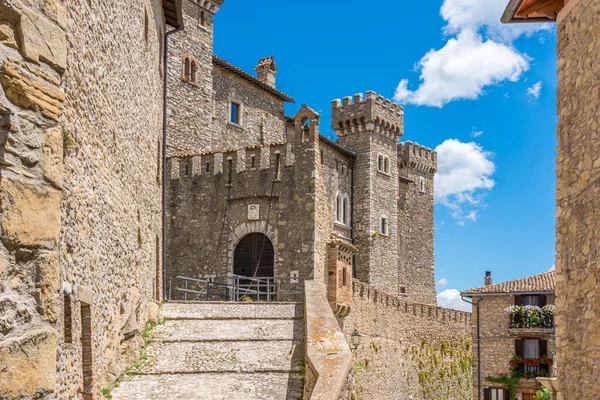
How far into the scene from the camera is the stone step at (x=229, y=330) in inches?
567

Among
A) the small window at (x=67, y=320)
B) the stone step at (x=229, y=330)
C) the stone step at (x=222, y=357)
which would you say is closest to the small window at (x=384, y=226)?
the stone step at (x=229, y=330)

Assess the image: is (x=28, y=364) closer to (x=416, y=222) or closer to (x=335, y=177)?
(x=335, y=177)

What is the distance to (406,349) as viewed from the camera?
31.6 meters

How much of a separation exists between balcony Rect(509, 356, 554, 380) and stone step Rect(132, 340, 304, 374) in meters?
18.5

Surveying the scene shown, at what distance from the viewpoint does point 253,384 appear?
1205cm

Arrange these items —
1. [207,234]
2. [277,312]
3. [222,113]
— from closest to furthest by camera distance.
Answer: [277,312], [207,234], [222,113]

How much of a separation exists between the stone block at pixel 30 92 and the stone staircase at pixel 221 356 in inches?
336

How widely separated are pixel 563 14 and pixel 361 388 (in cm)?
1837

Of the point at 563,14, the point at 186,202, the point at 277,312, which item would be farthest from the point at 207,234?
the point at 563,14

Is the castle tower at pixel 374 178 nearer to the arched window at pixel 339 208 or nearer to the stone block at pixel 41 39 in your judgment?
the arched window at pixel 339 208

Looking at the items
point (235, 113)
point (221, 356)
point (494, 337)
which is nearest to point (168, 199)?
point (235, 113)

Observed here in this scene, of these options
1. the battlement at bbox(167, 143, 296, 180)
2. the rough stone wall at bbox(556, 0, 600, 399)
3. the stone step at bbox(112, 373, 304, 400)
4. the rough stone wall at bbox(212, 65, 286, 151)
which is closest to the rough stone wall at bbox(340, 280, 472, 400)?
the battlement at bbox(167, 143, 296, 180)

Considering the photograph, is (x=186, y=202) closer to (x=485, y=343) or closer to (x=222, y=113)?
(x=222, y=113)

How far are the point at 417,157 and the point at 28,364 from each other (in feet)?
146
